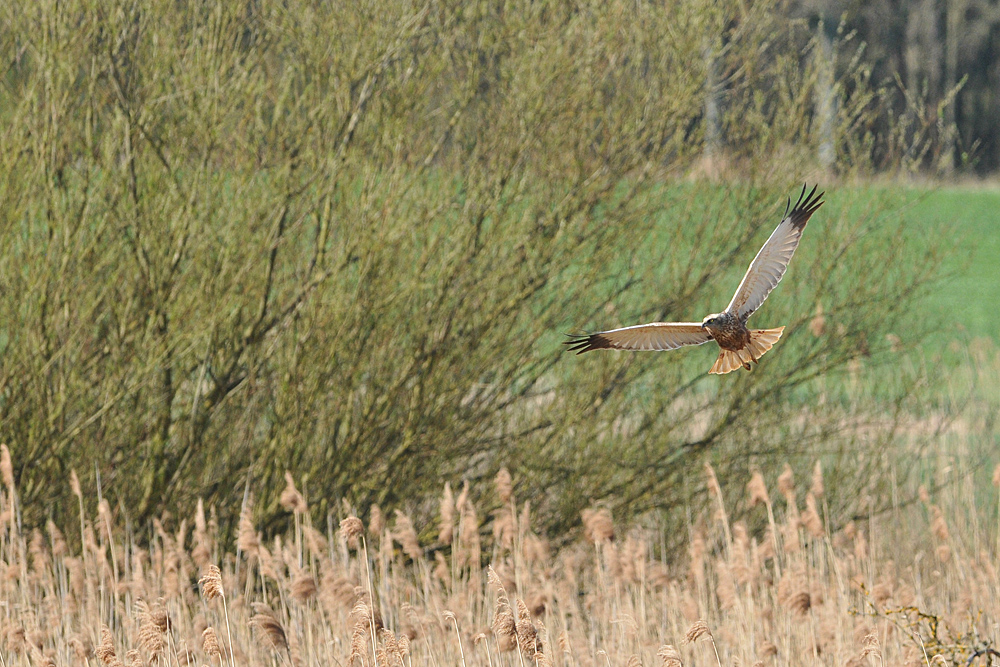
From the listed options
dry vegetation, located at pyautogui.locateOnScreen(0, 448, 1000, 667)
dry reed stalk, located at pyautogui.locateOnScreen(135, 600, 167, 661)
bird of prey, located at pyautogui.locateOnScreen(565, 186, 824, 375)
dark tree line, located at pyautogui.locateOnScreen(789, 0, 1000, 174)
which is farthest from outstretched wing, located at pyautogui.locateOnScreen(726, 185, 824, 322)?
dark tree line, located at pyautogui.locateOnScreen(789, 0, 1000, 174)

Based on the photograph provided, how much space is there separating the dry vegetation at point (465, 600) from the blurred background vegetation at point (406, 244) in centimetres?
33

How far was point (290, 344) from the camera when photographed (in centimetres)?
481

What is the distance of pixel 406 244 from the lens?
15.3ft

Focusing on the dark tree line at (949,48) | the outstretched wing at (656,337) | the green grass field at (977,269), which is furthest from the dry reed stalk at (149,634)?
the dark tree line at (949,48)

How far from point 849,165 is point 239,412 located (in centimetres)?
312

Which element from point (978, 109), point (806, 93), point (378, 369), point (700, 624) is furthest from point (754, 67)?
point (978, 109)

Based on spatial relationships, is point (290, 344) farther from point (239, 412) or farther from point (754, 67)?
point (754, 67)

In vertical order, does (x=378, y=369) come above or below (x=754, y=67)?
below

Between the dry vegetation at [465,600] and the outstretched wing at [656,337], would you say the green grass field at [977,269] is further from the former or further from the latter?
the outstretched wing at [656,337]

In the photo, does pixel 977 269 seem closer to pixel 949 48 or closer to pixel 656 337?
pixel 949 48

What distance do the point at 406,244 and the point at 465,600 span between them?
4.70 feet

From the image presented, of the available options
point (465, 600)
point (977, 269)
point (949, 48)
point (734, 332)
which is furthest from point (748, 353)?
point (949, 48)

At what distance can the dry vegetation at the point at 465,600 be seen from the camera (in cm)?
350

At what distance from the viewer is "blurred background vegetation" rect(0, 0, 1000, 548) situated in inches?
177
